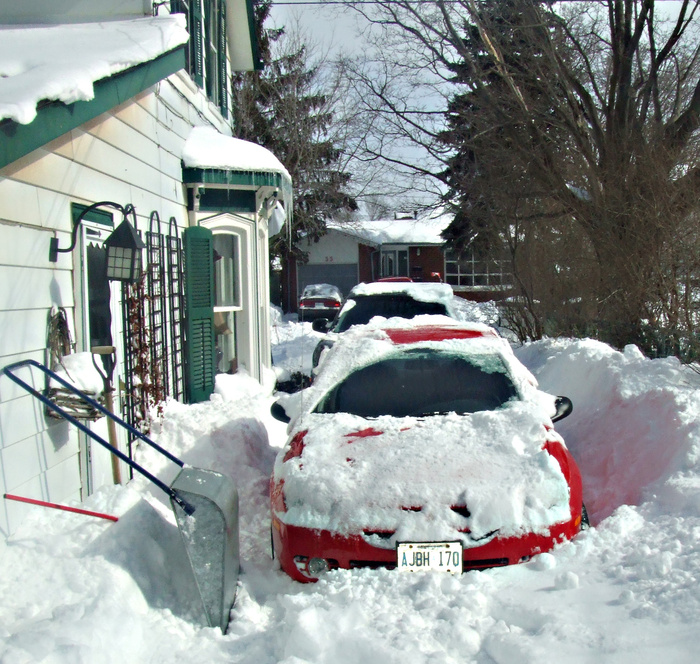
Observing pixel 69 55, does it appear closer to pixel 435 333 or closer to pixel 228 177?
pixel 435 333

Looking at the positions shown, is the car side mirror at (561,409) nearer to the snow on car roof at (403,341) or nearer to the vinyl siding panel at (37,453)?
the snow on car roof at (403,341)

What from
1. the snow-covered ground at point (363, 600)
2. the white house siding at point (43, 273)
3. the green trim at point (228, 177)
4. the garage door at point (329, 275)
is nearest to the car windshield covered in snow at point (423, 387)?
the snow-covered ground at point (363, 600)

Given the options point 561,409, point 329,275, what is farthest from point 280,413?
point 329,275

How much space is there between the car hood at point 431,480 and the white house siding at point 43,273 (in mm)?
1456

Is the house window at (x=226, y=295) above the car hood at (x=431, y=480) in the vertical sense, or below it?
above

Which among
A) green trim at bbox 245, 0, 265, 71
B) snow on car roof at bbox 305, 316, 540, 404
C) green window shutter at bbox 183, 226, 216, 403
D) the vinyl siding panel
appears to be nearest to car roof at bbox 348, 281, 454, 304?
green window shutter at bbox 183, 226, 216, 403

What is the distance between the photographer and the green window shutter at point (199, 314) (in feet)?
28.0

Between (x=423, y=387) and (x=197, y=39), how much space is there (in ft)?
22.3

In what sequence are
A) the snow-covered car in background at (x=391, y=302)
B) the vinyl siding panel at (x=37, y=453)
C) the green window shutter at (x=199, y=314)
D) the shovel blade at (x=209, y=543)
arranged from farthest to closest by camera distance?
1. the snow-covered car in background at (x=391, y=302)
2. the green window shutter at (x=199, y=314)
3. the vinyl siding panel at (x=37, y=453)
4. the shovel blade at (x=209, y=543)

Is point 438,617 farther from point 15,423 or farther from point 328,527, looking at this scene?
point 15,423

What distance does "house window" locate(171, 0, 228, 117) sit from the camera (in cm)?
932

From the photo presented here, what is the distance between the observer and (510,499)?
377 centimetres

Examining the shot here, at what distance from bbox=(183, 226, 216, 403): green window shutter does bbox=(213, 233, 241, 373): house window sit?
0.88 m

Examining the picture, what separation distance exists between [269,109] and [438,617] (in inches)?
1148
